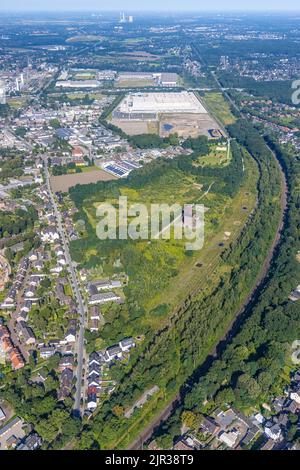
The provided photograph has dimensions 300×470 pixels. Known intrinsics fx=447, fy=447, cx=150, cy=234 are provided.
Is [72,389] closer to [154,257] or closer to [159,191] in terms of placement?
[154,257]

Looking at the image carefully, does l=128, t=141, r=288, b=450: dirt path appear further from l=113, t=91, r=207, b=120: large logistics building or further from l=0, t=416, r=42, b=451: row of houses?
l=113, t=91, r=207, b=120: large logistics building

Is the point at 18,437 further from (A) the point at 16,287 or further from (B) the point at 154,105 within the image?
(B) the point at 154,105

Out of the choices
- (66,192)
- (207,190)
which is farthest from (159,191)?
(66,192)

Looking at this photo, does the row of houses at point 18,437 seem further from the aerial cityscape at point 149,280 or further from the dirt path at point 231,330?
the dirt path at point 231,330

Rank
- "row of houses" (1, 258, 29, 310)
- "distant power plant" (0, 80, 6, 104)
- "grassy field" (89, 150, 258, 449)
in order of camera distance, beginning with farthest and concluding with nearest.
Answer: "distant power plant" (0, 80, 6, 104) → "row of houses" (1, 258, 29, 310) → "grassy field" (89, 150, 258, 449)

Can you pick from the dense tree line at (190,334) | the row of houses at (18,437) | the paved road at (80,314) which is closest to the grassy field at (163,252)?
the paved road at (80,314)

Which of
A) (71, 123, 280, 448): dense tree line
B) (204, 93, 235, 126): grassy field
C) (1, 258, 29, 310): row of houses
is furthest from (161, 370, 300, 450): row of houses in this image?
(204, 93, 235, 126): grassy field

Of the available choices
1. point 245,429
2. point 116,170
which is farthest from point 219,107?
point 245,429
